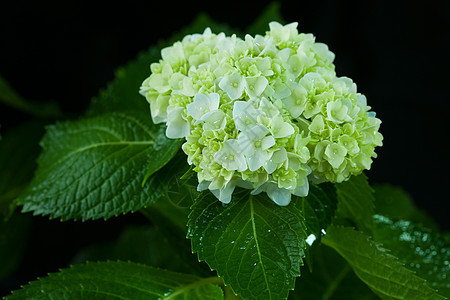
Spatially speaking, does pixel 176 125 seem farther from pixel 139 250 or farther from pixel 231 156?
Answer: pixel 139 250

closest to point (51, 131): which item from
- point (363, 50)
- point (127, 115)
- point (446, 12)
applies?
point (127, 115)

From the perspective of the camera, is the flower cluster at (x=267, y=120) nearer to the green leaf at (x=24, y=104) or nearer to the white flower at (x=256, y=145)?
the white flower at (x=256, y=145)

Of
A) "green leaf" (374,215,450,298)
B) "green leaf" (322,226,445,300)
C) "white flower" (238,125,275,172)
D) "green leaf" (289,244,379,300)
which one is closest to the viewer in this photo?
"white flower" (238,125,275,172)

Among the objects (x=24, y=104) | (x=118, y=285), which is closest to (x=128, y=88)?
(x=24, y=104)

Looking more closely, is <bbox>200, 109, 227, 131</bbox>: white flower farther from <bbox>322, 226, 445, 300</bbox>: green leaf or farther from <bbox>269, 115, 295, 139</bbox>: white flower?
<bbox>322, 226, 445, 300</bbox>: green leaf

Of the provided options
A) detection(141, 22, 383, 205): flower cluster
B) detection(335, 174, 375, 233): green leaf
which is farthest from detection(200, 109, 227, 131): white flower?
detection(335, 174, 375, 233): green leaf

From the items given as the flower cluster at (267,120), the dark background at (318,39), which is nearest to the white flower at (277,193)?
the flower cluster at (267,120)
